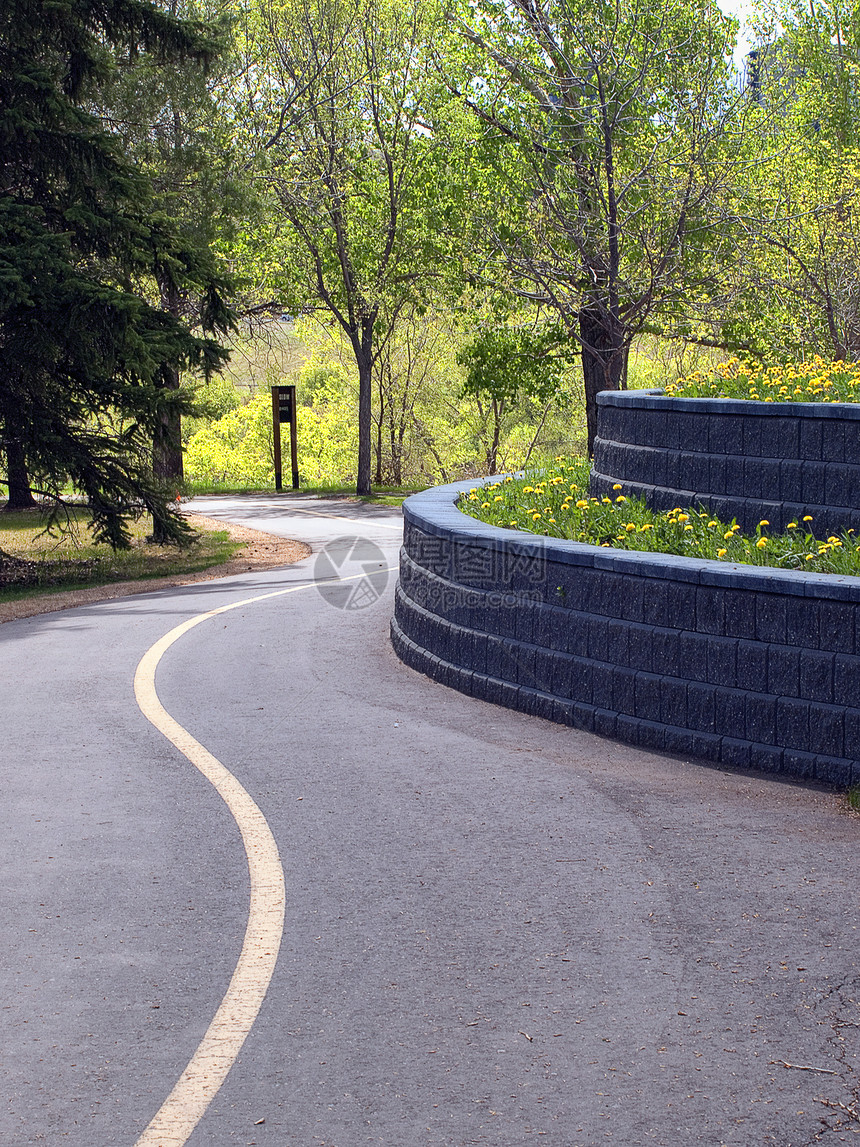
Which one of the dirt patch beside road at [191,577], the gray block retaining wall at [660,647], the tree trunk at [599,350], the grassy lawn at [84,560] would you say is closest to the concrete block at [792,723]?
the gray block retaining wall at [660,647]

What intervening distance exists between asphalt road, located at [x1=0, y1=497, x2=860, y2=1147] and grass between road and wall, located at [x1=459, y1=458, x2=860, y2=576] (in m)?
1.63

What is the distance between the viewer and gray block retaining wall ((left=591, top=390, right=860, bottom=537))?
8.45 meters

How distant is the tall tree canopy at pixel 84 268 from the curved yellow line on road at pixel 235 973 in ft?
32.5

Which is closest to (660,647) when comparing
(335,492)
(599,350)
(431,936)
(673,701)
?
(673,701)

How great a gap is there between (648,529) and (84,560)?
44.6 feet

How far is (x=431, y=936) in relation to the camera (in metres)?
4.66

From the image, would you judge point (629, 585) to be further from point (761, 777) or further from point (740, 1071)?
point (740, 1071)

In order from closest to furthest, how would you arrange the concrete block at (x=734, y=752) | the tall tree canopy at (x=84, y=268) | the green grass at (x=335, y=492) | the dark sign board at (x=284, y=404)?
1. the concrete block at (x=734, y=752)
2. the tall tree canopy at (x=84, y=268)
3. the green grass at (x=335, y=492)
4. the dark sign board at (x=284, y=404)

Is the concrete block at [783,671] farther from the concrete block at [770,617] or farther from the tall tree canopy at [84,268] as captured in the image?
the tall tree canopy at [84,268]

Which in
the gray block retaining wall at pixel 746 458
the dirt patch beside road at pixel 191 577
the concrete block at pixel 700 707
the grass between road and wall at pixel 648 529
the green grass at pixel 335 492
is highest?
the gray block retaining wall at pixel 746 458

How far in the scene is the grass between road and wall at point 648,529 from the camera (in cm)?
751

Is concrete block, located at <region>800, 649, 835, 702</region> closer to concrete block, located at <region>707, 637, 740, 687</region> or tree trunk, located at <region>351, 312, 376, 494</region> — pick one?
concrete block, located at <region>707, 637, 740, 687</region>

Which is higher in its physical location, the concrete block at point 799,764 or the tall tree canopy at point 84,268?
the tall tree canopy at point 84,268

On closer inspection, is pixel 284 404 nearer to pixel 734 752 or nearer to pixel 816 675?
pixel 734 752
